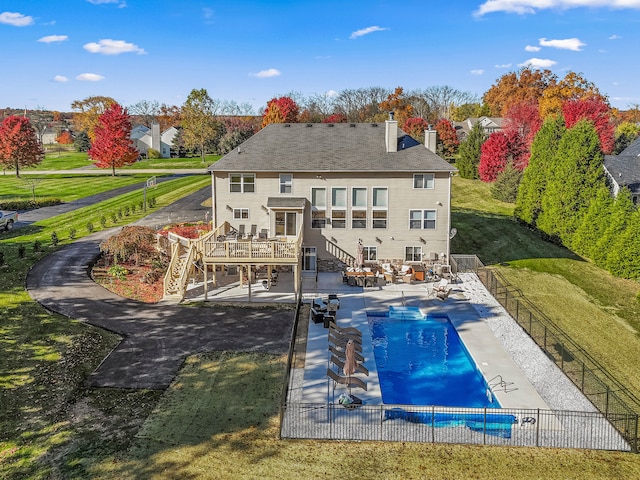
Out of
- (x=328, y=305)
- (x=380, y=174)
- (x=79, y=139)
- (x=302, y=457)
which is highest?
(x=79, y=139)

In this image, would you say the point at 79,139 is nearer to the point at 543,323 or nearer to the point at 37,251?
the point at 37,251

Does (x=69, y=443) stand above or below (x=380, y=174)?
below

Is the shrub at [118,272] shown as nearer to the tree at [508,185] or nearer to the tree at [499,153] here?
the tree at [508,185]

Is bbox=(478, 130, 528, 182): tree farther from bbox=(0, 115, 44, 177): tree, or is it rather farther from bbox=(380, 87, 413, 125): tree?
bbox=(0, 115, 44, 177): tree

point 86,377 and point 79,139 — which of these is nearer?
point 86,377

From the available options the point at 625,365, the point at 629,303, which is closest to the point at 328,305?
the point at 625,365

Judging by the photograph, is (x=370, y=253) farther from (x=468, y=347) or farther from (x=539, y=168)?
(x=539, y=168)

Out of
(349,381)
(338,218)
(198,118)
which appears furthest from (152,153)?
(349,381)

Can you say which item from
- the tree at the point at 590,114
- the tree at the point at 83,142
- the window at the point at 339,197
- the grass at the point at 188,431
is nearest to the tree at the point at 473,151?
the tree at the point at 590,114
